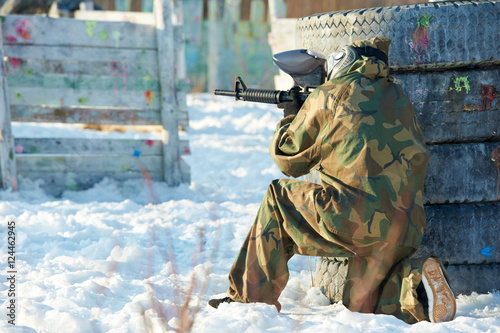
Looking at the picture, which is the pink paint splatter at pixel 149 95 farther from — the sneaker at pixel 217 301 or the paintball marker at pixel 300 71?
the sneaker at pixel 217 301

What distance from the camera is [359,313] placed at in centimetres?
221

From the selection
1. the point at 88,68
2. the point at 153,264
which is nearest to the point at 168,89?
the point at 88,68

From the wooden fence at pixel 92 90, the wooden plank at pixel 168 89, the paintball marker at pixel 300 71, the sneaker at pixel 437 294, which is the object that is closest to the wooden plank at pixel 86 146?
the wooden fence at pixel 92 90

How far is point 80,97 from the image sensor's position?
5039 mm

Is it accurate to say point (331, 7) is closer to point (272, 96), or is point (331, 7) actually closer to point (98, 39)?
point (98, 39)

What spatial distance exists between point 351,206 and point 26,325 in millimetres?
1380

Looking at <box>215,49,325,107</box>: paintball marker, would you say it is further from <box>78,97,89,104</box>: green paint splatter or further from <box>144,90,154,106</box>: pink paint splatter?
<box>78,97,89,104</box>: green paint splatter

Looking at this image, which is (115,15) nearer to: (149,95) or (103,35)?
(103,35)

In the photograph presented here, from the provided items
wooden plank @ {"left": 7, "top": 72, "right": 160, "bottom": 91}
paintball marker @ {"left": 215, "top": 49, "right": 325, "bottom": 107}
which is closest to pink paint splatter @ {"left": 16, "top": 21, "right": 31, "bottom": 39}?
wooden plank @ {"left": 7, "top": 72, "right": 160, "bottom": 91}

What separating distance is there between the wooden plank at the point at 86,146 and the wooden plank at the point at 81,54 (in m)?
0.71

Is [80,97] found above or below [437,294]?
above

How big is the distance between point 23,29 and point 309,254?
370 cm

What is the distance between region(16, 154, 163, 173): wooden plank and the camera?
4.96 metres

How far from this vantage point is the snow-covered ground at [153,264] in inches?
85.4
